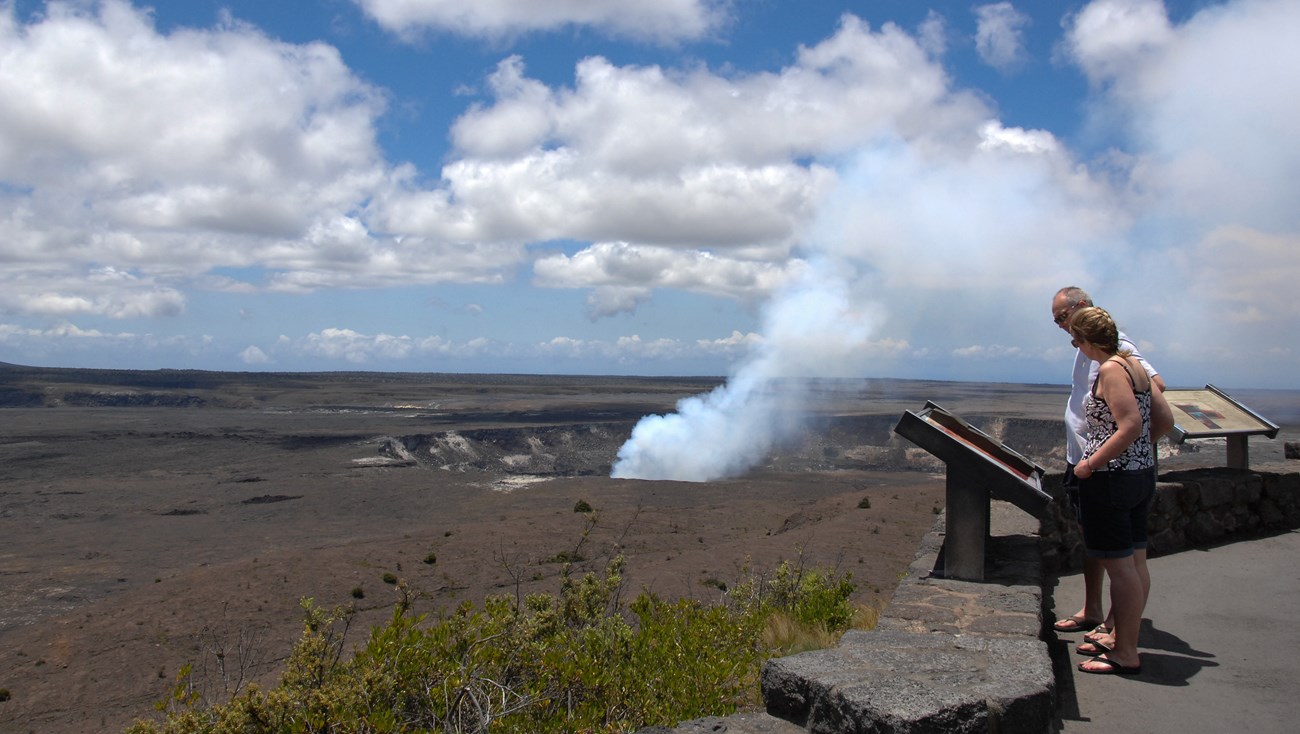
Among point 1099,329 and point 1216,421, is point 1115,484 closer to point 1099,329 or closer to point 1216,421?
point 1099,329

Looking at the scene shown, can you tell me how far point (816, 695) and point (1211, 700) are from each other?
1.89 m

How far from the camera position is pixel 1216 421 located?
276 inches

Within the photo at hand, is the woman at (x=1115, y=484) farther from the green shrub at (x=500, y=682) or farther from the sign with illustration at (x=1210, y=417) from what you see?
the sign with illustration at (x=1210, y=417)

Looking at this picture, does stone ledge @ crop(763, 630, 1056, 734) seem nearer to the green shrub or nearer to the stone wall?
the green shrub

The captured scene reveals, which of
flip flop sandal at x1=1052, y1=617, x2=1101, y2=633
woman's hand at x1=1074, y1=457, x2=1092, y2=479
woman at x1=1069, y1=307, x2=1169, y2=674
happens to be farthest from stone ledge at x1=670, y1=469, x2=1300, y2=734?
woman's hand at x1=1074, y1=457, x2=1092, y2=479

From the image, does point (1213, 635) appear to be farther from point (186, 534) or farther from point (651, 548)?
point (186, 534)

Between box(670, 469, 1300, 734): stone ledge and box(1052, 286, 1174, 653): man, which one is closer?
box(670, 469, 1300, 734): stone ledge

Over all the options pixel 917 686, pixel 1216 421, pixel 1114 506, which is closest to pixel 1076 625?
pixel 1114 506

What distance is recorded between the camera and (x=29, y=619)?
1476 cm

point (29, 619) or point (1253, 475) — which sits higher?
point (1253, 475)

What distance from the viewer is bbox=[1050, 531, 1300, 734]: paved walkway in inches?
144

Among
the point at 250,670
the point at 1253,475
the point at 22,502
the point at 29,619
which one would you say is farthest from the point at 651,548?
the point at 22,502

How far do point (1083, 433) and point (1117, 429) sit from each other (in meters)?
0.39

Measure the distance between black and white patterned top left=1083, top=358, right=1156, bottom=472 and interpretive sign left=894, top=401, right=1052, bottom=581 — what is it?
1.77 feet
